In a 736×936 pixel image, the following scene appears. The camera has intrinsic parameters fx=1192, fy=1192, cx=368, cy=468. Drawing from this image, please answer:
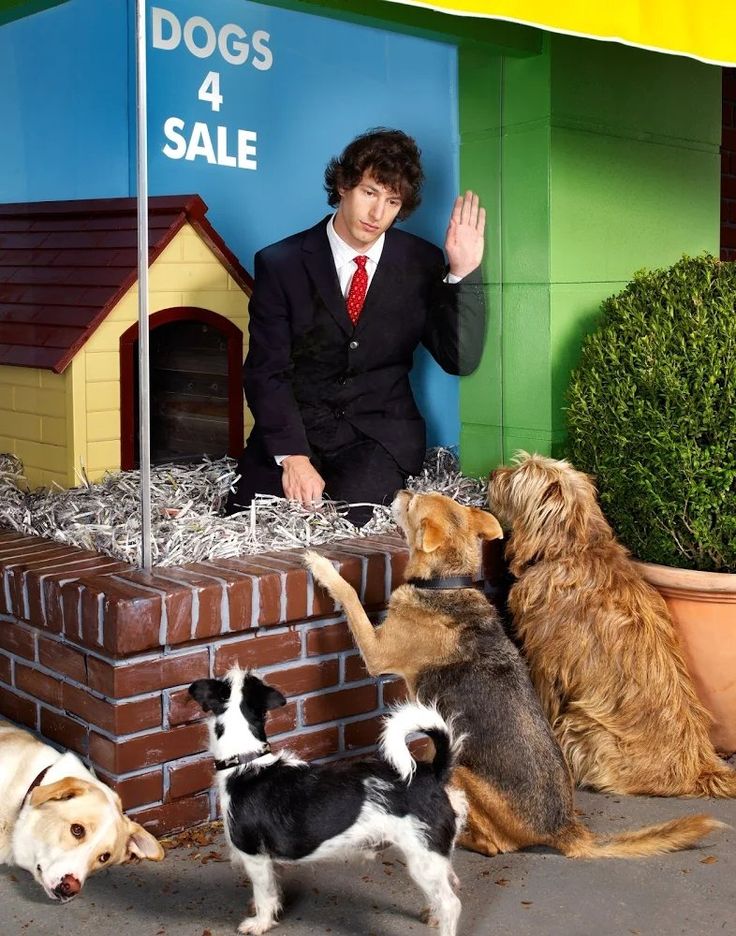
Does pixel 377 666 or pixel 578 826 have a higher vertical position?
pixel 377 666

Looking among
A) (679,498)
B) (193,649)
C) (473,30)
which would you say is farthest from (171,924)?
(473,30)

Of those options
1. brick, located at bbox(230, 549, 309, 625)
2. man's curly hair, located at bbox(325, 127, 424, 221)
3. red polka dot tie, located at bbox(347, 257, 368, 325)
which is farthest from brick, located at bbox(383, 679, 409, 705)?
man's curly hair, located at bbox(325, 127, 424, 221)

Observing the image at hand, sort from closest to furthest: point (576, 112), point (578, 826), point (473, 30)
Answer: point (578, 826)
point (473, 30)
point (576, 112)

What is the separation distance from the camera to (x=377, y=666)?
12.2ft

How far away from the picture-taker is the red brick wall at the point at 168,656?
350 cm

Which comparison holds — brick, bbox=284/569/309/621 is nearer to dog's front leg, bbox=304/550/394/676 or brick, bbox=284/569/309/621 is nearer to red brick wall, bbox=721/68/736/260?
dog's front leg, bbox=304/550/394/676

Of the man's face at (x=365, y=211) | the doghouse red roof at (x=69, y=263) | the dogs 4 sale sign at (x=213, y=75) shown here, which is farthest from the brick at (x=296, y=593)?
the dogs 4 sale sign at (x=213, y=75)

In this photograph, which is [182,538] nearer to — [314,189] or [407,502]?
[407,502]

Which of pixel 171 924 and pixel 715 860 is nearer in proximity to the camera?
pixel 171 924

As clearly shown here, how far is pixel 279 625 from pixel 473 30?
7.63 ft

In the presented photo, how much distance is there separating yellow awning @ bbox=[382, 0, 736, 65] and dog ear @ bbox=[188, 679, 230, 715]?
2059 mm

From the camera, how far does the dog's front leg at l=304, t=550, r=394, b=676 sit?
372 centimetres

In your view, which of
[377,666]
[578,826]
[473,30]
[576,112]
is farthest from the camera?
[576,112]

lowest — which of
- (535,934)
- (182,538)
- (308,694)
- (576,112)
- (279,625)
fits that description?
(535,934)
